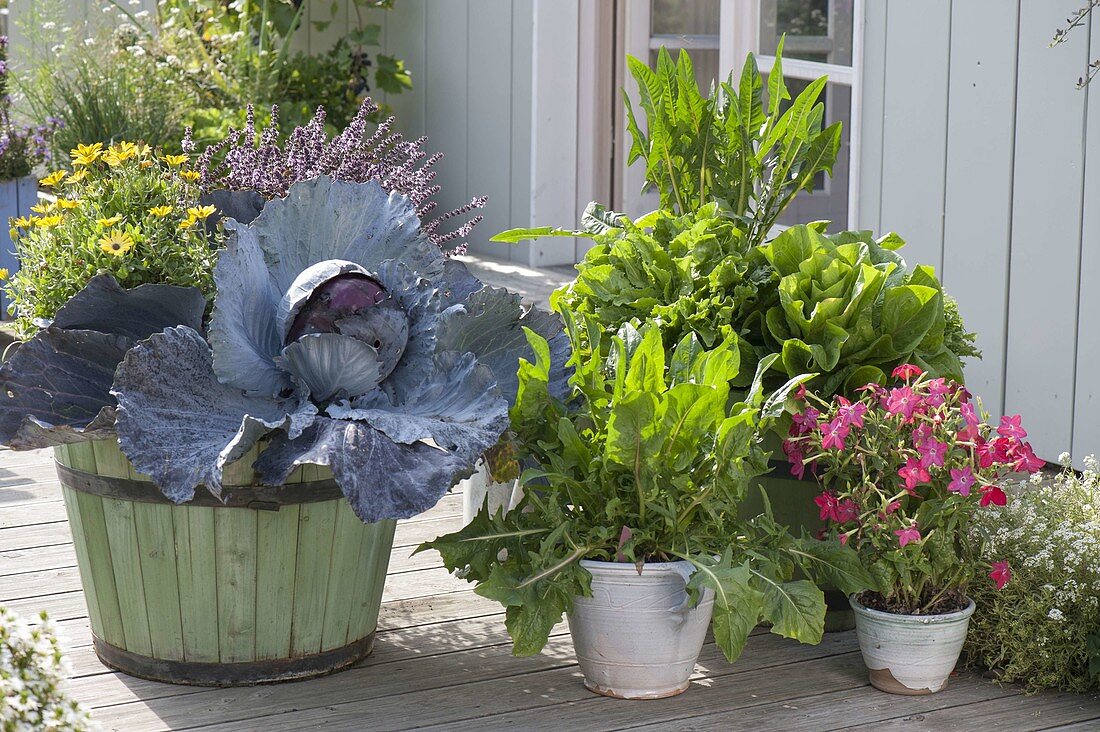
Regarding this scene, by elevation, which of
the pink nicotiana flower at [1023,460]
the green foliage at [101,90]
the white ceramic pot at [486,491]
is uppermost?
the green foliage at [101,90]

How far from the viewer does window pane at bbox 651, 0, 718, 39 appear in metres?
5.14

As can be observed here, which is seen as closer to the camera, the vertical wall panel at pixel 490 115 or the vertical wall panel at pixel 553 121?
the vertical wall panel at pixel 553 121

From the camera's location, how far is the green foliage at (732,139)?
2758 millimetres

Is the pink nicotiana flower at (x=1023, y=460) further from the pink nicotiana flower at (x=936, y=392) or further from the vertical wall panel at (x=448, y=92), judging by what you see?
the vertical wall panel at (x=448, y=92)

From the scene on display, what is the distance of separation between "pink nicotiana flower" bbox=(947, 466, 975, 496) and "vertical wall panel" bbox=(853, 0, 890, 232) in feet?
6.34

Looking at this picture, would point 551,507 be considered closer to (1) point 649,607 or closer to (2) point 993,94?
(1) point 649,607

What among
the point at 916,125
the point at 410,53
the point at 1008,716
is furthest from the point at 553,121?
the point at 1008,716

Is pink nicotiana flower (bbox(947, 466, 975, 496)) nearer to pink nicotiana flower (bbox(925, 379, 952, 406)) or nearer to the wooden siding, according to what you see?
pink nicotiana flower (bbox(925, 379, 952, 406))

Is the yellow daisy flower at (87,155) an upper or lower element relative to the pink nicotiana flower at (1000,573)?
upper

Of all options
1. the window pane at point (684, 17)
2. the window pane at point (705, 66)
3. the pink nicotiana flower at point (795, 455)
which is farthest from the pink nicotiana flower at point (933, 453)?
the window pane at point (684, 17)

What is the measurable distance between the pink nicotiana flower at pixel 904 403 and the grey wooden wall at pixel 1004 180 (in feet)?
4.32

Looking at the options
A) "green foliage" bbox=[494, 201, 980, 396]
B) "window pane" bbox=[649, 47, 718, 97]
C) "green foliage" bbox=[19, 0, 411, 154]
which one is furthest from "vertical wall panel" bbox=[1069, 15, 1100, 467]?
"green foliage" bbox=[19, 0, 411, 154]

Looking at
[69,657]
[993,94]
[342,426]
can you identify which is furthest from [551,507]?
[993,94]

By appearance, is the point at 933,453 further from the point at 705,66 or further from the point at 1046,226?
the point at 705,66
